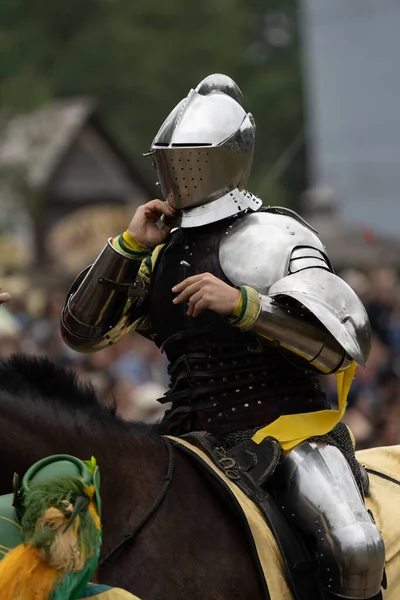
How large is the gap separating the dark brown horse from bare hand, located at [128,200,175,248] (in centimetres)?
60

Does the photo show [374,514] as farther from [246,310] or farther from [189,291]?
[189,291]

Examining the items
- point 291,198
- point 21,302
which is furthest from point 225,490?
point 291,198

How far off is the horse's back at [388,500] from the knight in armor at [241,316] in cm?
16

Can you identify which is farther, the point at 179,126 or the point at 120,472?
the point at 179,126

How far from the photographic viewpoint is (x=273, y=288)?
4742mm

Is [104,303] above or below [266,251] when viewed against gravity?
below

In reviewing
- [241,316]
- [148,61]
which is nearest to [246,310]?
[241,316]

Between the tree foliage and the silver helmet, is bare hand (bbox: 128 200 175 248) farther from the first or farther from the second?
the tree foliage

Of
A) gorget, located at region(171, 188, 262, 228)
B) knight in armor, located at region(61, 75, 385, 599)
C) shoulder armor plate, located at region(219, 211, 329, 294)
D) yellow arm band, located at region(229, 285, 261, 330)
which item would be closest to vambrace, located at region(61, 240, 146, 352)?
knight in armor, located at region(61, 75, 385, 599)

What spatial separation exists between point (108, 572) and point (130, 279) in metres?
1.16

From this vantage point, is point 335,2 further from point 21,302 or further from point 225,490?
point 225,490

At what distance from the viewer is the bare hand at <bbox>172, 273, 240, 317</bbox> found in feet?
15.1

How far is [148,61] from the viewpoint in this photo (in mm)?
41875

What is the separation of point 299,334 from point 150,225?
719 mm
